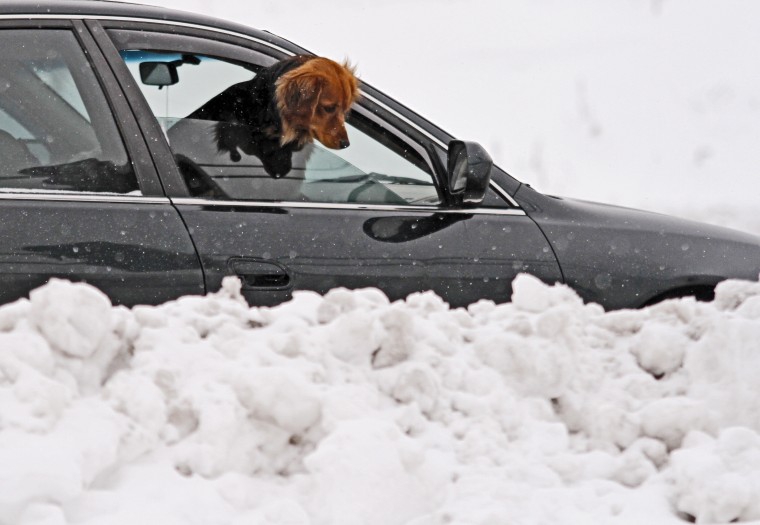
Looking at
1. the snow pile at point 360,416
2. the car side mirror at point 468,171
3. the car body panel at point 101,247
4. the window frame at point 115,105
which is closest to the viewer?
the snow pile at point 360,416

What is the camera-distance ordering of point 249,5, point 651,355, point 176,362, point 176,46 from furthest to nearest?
1. point 249,5
2. point 176,46
3. point 651,355
4. point 176,362

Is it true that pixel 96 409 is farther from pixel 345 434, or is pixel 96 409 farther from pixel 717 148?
pixel 717 148

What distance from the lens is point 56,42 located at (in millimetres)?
3768

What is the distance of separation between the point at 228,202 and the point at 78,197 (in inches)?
19.6

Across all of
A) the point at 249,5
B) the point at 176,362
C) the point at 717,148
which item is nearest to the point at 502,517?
the point at 176,362

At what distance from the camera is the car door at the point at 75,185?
350cm

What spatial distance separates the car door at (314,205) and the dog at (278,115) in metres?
0.03

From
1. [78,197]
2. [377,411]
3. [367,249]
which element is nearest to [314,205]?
[367,249]

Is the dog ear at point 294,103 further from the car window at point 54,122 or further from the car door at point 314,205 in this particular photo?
the car window at point 54,122

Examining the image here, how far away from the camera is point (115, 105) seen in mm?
3770

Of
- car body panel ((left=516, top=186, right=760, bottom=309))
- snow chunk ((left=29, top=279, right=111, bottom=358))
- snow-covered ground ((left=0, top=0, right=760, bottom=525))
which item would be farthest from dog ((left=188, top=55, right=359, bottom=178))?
snow chunk ((left=29, top=279, right=111, bottom=358))

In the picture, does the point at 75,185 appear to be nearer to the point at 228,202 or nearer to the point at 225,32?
the point at 228,202

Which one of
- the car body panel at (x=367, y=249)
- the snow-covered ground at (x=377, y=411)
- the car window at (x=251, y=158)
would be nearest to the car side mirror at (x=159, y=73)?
the car window at (x=251, y=158)

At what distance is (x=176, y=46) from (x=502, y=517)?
239cm
